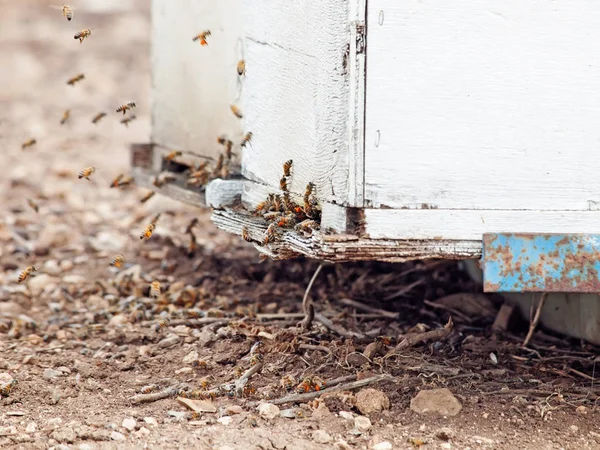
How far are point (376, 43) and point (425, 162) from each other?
451 millimetres

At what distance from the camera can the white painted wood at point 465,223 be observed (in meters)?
3.19

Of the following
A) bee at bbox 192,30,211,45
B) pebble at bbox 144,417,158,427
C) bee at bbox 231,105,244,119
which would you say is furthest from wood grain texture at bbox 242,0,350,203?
pebble at bbox 144,417,158,427

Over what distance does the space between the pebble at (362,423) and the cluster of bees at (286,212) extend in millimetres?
714

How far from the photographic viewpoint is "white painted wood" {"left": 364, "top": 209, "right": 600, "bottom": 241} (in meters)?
3.19

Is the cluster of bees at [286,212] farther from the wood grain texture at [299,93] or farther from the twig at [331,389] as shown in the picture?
the twig at [331,389]

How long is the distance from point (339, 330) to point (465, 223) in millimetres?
1092

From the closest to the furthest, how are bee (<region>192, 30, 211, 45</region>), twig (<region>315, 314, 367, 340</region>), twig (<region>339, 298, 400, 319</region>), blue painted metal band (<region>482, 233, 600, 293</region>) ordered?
1. blue painted metal band (<region>482, 233, 600, 293</region>)
2. twig (<region>315, 314, 367, 340</region>)
3. twig (<region>339, 298, 400, 319</region>)
4. bee (<region>192, 30, 211, 45</region>)

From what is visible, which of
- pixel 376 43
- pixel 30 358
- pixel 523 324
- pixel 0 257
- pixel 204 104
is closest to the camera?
pixel 376 43

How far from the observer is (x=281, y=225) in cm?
353

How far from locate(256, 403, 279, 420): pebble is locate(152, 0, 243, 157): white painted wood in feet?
5.32

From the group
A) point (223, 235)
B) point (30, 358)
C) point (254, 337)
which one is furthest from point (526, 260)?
point (223, 235)

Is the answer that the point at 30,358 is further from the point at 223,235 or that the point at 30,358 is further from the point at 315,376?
the point at 223,235

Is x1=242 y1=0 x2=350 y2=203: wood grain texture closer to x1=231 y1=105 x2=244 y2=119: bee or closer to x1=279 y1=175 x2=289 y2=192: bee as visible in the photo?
x1=279 y1=175 x2=289 y2=192: bee

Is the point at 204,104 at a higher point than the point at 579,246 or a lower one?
higher
